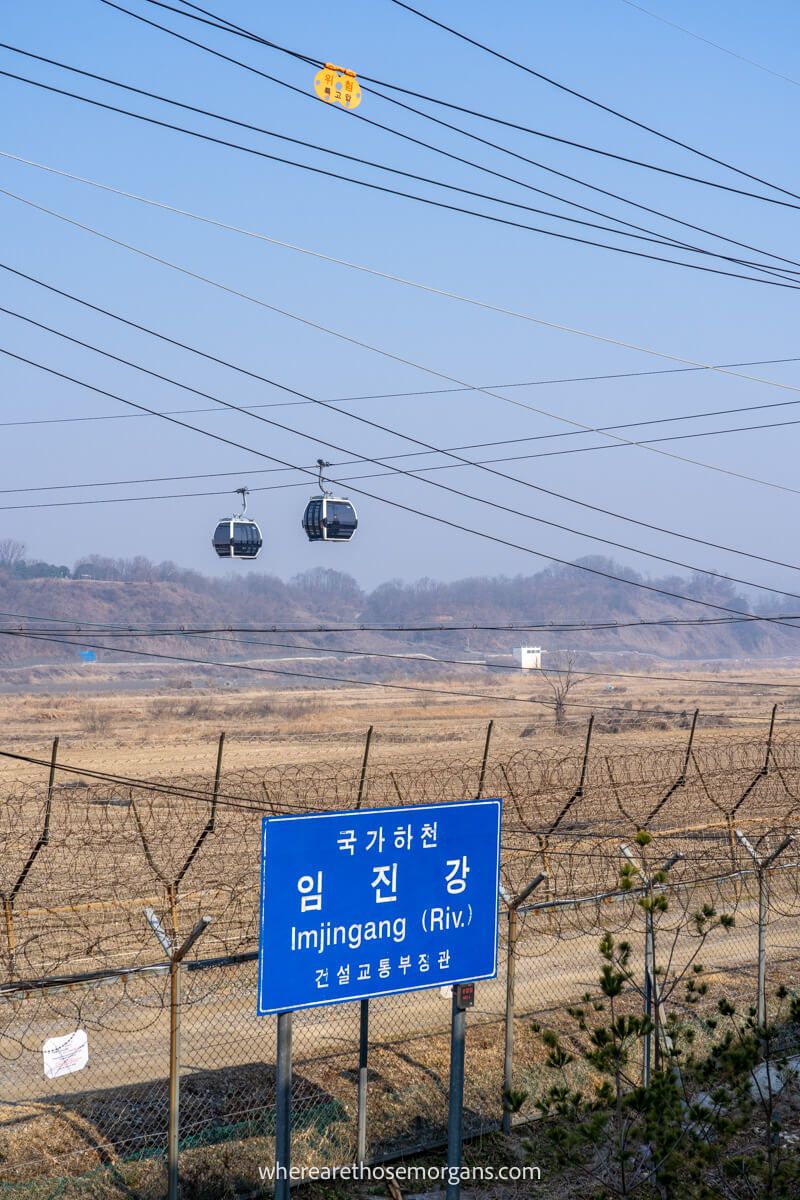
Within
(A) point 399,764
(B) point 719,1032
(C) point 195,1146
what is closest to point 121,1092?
(C) point 195,1146

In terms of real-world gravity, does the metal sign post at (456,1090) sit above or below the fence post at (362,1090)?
above

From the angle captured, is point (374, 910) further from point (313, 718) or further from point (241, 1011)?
point (313, 718)

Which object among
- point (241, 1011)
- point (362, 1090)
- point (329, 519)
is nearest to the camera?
point (362, 1090)

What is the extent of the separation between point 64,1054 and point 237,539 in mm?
22684

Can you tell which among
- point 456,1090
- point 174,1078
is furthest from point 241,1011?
point 456,1090

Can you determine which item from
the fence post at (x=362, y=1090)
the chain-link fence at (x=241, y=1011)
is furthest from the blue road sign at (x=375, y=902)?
the fence post at (x=362, y=1090)

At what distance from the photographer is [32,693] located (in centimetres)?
11475

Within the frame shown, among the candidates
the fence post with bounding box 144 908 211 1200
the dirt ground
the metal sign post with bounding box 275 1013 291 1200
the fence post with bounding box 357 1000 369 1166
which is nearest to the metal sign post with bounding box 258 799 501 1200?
the metal sign post with bounding box 275 1013 291 1200

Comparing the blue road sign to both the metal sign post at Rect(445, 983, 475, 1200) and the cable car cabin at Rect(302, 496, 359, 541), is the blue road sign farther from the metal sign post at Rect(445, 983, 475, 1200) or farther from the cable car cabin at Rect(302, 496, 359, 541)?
the cable car cabin at Rect(302, 496, 359, 541)

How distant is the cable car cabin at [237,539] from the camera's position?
3097 cm

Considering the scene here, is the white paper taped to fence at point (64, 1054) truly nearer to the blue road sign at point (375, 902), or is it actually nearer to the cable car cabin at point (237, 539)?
the blue road sign at point (375, 902)

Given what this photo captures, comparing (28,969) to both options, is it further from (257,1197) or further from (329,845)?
(329,845)

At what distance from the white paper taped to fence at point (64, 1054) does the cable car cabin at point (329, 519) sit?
19.5 m

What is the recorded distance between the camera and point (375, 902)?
7512mm
